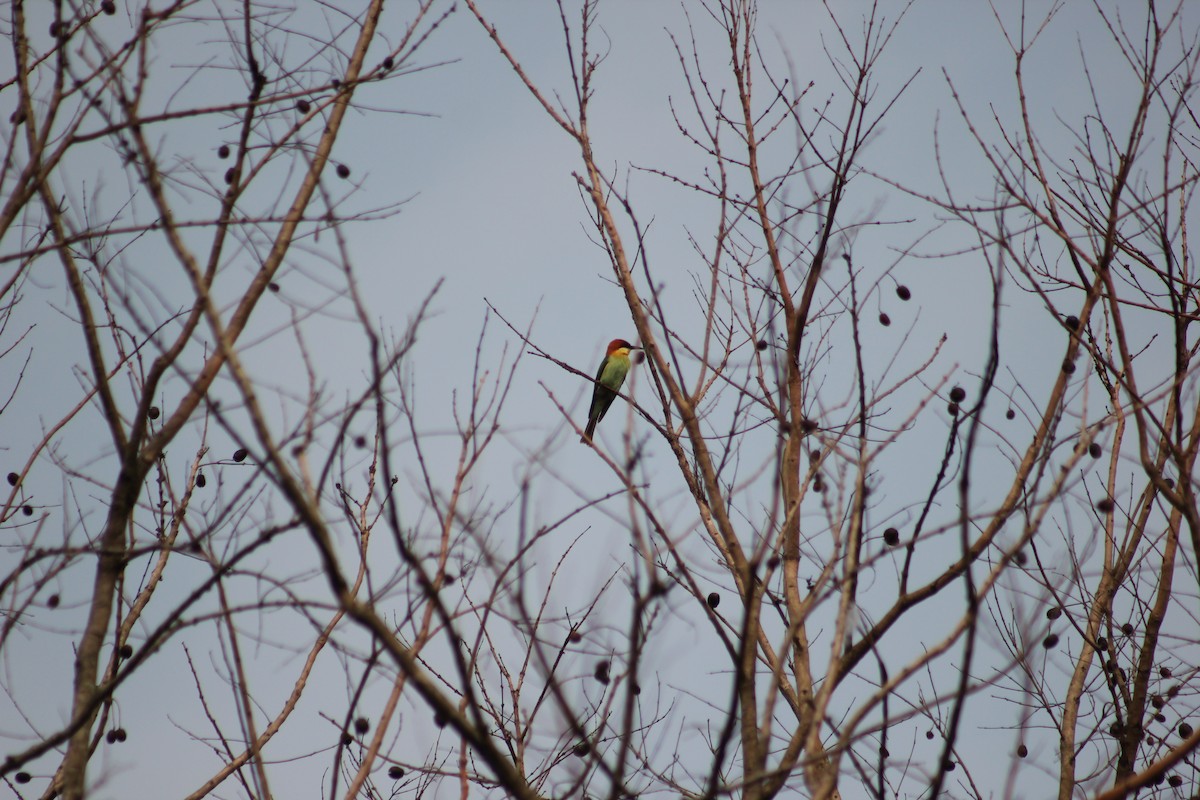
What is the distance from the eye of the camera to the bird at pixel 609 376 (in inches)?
376

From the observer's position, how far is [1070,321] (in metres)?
3.57

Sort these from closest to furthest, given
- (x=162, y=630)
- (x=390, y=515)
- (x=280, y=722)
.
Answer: (x=390, y=515), (x=162, y=630), (x=280, y=722)

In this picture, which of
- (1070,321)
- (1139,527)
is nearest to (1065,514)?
(1139,527)

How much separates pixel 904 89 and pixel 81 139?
3054 mm

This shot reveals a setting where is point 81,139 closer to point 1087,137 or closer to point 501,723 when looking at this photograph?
point 501,723

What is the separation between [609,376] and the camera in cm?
1010

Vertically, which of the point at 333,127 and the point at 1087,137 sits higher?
the point at 1087,137

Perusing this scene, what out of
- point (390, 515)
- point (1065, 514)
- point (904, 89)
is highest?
point (904, 89)

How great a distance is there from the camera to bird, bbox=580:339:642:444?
31.3 feet

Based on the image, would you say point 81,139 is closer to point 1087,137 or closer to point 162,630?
point 162,630

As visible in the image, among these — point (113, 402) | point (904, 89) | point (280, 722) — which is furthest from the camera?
point (904, 89)

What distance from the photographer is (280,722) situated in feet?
11.4

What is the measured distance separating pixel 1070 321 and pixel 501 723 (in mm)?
2595

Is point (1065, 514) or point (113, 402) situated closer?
point (113, 402)
